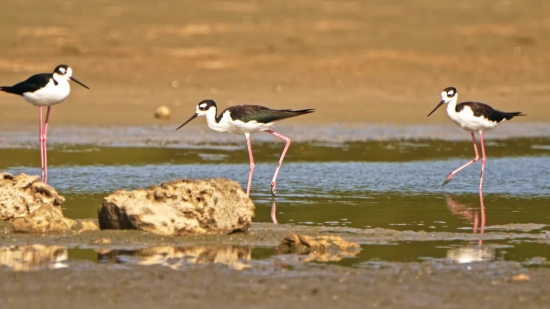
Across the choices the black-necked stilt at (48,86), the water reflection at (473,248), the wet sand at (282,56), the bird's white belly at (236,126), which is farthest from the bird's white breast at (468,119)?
the wet sand at (282,56)

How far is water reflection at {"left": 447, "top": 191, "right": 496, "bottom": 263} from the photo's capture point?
24.6ft

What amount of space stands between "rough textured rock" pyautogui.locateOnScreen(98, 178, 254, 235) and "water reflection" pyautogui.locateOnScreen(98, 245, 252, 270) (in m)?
0.36

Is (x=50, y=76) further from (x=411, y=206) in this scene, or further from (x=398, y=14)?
(x=398, y=14)

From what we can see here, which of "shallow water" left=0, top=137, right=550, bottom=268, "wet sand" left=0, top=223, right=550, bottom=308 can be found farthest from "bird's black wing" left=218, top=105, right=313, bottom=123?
"wet sand" left=0, top=223, right=550, bottom=308

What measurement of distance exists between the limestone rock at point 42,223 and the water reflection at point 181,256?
90 cm

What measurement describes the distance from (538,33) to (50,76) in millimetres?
16308

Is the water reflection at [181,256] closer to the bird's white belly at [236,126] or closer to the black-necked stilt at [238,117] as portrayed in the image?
the black-necked stilt at [238,117]

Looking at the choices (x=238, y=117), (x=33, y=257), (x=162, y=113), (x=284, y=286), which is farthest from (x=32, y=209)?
(x=162, y=113)

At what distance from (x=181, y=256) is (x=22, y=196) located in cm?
189

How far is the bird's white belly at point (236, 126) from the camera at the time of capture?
40.0ft

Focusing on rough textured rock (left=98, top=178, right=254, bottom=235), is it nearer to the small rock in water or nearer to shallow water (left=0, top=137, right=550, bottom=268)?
shallow water (left=0, top=137, right=550, bottom=268)

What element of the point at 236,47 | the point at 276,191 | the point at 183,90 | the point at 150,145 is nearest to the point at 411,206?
the point at 276,191

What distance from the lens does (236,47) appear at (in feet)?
77.6

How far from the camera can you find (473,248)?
795 centimetres
